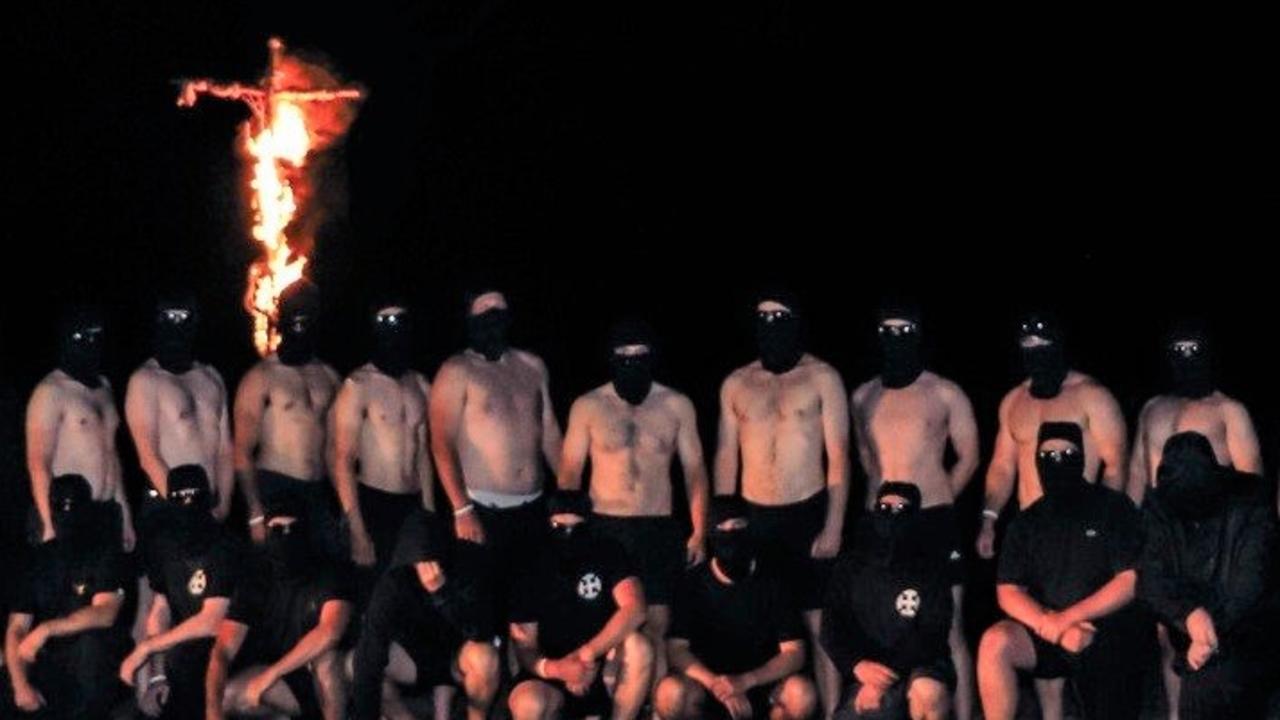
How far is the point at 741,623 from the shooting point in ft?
56.5

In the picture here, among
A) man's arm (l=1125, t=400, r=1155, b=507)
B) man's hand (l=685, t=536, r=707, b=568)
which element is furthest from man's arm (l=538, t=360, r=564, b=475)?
man's arm (l=1125, t=400, r=1155, b=507)

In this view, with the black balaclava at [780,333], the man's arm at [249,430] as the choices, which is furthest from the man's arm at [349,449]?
the black balaclava at [780,333]

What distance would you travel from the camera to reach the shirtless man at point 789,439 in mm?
17766

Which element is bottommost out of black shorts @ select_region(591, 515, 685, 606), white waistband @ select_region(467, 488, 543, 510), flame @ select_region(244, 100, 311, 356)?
black shorts @ select_region(591, 515, 685, 606)

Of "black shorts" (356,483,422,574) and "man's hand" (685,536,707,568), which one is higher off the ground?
"black shorts" (356,483,422,574)

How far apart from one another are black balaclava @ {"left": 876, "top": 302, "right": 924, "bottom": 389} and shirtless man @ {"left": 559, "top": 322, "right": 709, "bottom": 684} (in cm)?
107

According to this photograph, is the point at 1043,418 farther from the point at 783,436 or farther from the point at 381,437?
the point at 381,437

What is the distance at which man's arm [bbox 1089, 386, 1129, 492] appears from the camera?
17562 millimetres

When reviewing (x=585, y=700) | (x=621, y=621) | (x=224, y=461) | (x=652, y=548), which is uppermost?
(x=224, y=461)

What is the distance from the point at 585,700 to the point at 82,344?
11.2 feet

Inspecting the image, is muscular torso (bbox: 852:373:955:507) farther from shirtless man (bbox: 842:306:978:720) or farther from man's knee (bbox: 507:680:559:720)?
man's knee (bbox: 507:680:559:720)

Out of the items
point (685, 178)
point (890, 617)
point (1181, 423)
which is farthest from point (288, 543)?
point (685, 178)

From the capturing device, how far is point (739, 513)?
1720cm

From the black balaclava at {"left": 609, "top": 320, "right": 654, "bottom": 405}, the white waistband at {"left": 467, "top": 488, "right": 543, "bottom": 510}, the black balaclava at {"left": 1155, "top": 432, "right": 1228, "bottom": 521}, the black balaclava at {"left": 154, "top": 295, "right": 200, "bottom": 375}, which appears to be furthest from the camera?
the black balaclava at {"left": 154, "top": 295, "right": 200, "bottom": 375}
